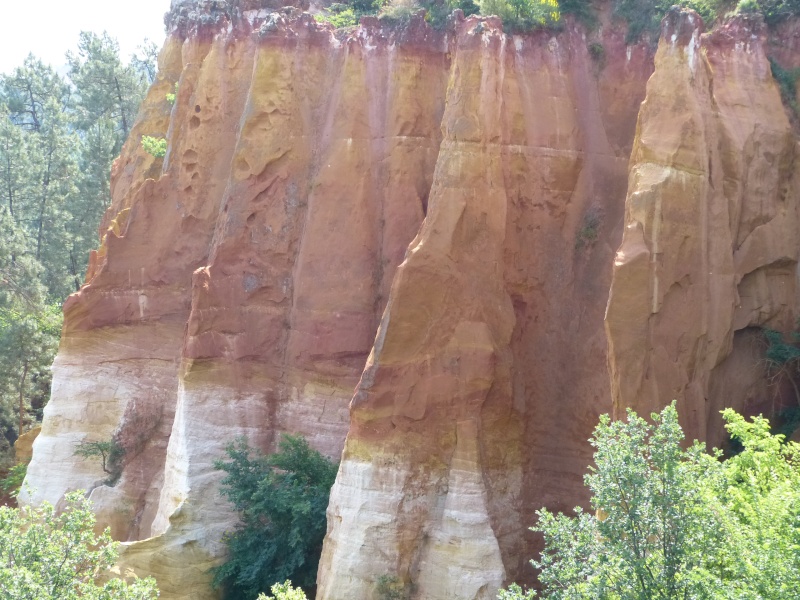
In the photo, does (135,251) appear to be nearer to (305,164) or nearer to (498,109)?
(305,164)

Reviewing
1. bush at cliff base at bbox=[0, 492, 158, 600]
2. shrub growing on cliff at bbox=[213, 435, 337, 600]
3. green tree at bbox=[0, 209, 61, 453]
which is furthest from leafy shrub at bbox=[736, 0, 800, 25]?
green tree at bbox=[0, 209, 61, 453]

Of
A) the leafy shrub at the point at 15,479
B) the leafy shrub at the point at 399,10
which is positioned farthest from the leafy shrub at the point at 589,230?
the leafy shrub at the point at 15,479

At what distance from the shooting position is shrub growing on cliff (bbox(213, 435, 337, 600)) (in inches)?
697

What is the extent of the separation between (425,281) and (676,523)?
7.00 meters

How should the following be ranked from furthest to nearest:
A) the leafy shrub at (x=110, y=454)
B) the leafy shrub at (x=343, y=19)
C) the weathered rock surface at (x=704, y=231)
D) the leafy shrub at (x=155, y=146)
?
the leafy shrub at (x=155, y=146) < the leafy shrub at (x=343, y=19) < the leafy shrub at (x=110, y=454) < the weathered rock surface at (x=704, y=231)

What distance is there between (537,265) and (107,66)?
32876 mm

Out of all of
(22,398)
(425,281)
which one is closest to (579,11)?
(425,281)

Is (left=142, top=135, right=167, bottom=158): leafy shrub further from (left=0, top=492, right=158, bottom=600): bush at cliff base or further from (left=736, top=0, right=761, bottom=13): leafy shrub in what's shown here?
(left=736, top=0, right=761, bottom=13): leafy shrub

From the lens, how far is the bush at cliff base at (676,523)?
9453 mm

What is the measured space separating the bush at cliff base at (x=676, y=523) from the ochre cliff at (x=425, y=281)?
3.16 metres

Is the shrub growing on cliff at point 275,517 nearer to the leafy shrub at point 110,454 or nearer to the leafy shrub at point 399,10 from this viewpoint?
the leafy shrub at point 110,454

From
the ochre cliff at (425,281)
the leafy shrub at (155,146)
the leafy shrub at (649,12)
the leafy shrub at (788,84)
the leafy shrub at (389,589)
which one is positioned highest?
the leafy shrub at (649,12)

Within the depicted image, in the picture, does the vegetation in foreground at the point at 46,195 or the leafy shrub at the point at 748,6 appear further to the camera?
the vegetation in foreground at the point at 46,195

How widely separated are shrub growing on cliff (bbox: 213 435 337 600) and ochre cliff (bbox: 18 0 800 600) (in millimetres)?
727
